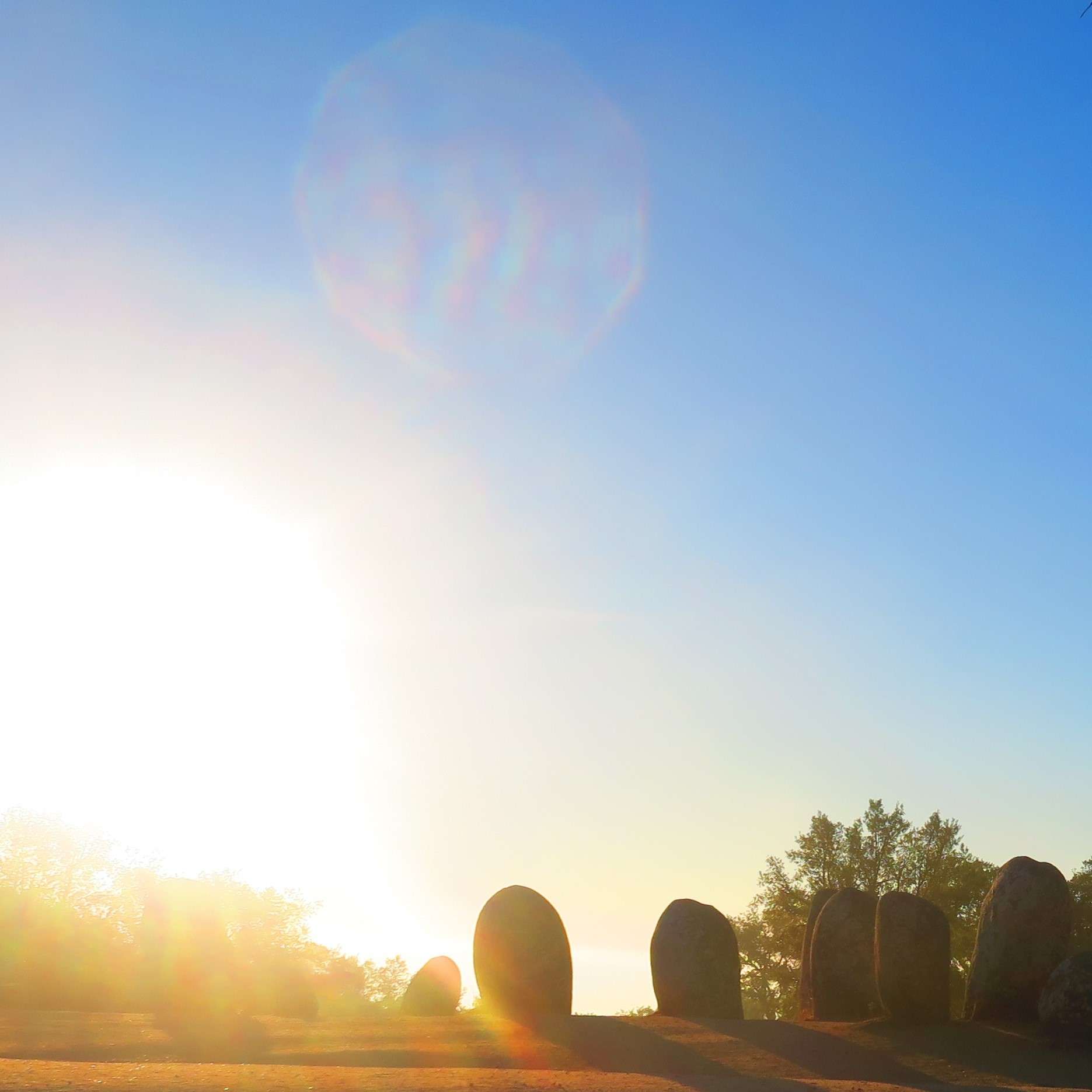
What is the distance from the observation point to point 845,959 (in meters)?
24.1

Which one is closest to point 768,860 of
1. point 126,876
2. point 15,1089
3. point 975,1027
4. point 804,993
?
point 804,993

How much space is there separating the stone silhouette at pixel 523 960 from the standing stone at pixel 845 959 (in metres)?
6.32

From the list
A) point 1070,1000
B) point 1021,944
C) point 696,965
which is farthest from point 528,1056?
point 1021,944

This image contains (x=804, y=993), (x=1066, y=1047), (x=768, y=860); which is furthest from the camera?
(x=768, y=860)

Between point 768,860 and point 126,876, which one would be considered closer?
point 768,860

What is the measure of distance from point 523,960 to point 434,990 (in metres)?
5.93

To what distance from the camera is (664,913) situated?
25328 mm

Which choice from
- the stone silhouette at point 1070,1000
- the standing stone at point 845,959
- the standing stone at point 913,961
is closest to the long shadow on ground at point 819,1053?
the standing stone at point 913,961

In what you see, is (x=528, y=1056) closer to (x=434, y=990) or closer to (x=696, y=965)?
(x=696, y=965)

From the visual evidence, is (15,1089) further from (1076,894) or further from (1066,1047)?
(1076,894)

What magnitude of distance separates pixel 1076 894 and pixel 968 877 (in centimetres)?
420

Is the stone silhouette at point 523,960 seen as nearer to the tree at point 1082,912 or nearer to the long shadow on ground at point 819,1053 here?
the long shadow on ground at point 819,1053

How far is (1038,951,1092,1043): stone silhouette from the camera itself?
18.8m

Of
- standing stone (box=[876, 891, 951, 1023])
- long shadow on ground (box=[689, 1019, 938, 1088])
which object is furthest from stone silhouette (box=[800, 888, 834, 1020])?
long shadow on ground (box=[689, 1019, 938, 1088])
